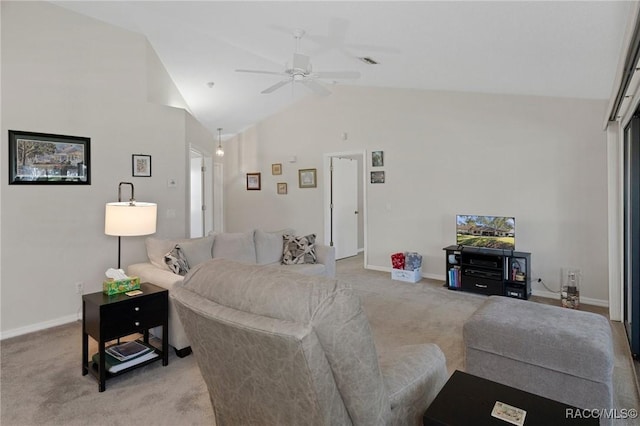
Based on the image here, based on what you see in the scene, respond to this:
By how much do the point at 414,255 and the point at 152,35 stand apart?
14.2 ft

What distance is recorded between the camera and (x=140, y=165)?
13.5 ft

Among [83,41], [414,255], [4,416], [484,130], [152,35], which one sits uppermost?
[152,35]

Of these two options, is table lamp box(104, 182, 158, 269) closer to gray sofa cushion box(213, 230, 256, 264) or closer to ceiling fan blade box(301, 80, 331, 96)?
gray sofa cushion box(213, 230, 256, 264)

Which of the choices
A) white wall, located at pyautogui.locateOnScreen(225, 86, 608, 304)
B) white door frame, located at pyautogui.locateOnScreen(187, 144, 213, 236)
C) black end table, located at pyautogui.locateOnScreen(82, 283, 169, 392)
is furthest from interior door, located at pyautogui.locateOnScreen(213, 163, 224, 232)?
black end table, located at pyautogui.locateOnScreen(82, 283, 169, 392)

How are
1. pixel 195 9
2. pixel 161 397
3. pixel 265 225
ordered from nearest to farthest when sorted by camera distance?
pixel 161 397
pixel 195 9
pixel 265 225

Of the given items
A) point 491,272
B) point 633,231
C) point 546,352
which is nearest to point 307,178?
point 491,272

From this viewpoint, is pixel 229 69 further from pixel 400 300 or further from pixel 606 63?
pixel 606 63

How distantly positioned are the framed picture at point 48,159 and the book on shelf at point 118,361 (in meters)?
1.92

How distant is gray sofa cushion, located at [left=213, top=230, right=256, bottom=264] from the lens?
12.0 ft

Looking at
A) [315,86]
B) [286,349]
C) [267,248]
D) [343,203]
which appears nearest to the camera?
[286,349]

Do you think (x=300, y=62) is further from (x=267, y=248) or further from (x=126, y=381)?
(x=126, y=381)

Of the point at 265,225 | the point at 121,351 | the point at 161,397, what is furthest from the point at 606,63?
the point at 265,225

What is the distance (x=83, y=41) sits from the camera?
142 inches

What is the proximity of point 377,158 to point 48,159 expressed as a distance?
13.8 feet
